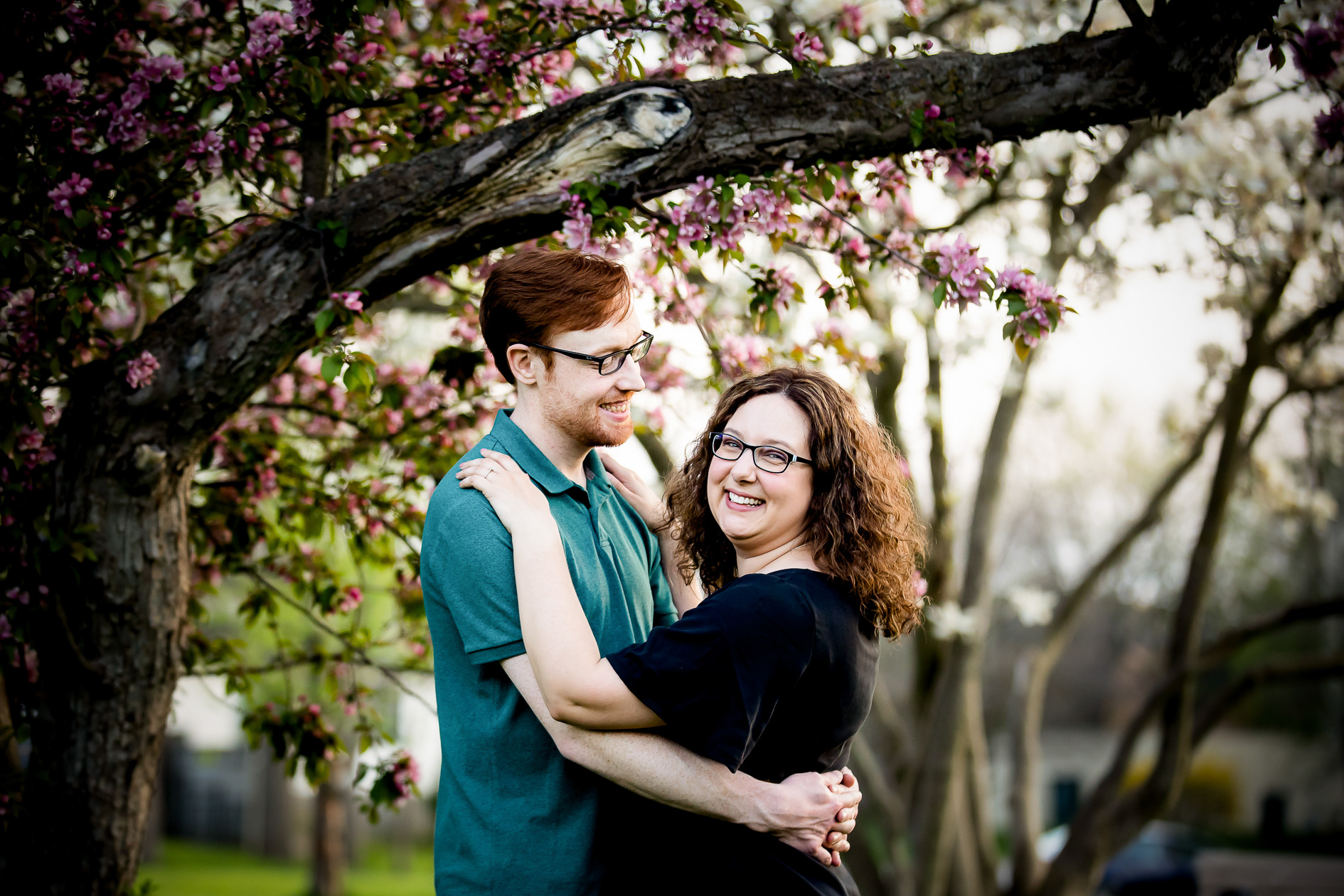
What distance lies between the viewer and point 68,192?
2695 millimetres

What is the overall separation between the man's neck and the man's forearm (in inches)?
23.9

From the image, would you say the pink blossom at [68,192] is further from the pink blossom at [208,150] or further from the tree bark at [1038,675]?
the tree bark at [1038,675]

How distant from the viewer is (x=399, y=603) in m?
4.07

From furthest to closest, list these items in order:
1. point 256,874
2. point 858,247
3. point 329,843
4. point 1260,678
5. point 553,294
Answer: point 256,874 → point 329,843 → point 1260,678 → point 858,247 → point 553,294

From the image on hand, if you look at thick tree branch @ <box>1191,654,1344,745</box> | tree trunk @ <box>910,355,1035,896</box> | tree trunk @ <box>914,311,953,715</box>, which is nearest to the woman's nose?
tree trunk @ <box>914,311,953,715</box>

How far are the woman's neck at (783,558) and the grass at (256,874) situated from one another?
40.7 ft

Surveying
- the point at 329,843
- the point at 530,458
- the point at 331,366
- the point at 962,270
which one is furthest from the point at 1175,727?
the point at 329,843

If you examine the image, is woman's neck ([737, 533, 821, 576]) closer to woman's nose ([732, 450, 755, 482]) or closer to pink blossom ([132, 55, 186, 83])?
woman's nose ([732, 450, 755, 482])

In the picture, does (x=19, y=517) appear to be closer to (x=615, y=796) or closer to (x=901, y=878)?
(x=615, y=796)

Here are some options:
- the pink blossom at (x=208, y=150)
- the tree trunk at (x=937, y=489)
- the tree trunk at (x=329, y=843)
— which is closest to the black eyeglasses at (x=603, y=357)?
the pink blossom at (x=208, y=150)

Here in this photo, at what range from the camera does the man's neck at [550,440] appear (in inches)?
96.9

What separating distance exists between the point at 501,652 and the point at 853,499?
33.3 inches

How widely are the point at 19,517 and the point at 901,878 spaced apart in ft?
18.8

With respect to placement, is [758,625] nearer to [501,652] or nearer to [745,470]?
[745,470]
